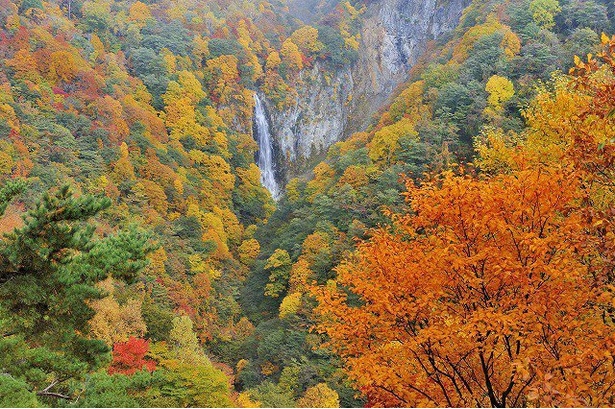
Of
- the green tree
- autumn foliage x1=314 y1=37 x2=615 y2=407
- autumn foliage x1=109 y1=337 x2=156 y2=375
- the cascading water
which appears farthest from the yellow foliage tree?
the cascading water

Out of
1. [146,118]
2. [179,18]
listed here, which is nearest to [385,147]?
[146,118]

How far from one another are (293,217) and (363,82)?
147 feet

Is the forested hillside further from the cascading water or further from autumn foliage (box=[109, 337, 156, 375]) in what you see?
the cascading water

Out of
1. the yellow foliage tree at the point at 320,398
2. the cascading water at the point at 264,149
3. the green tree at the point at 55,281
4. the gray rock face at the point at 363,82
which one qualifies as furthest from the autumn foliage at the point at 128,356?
the gray rock face at the point at 363,82

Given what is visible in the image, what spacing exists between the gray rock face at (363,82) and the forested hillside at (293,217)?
1008 mm

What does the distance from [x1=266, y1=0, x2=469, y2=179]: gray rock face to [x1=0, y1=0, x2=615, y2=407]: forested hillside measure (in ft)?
3.31

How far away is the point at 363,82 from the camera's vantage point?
80125 mm

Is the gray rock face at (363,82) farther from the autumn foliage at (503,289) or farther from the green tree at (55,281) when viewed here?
the autumn foliage at (503,289)

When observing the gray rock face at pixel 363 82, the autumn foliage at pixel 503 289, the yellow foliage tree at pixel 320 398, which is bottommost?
the yellow foliage tree at pixel 320 398

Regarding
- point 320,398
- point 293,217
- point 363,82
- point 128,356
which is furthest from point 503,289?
point 363,82

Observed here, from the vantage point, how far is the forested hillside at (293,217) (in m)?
6.65

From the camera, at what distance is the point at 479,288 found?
7.25 meters

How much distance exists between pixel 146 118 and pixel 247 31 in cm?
3541

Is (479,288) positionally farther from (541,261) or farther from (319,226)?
(319,226)
